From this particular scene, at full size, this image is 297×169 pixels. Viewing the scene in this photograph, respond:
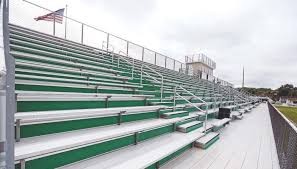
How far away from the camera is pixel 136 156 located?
2.30m

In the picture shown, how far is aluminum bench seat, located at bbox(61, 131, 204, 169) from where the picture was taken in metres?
1.95

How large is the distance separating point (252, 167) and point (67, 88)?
3471 millimetres

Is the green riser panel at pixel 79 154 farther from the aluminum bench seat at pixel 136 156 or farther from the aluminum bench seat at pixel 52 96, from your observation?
the aluminum bench seat at pixel 52 96

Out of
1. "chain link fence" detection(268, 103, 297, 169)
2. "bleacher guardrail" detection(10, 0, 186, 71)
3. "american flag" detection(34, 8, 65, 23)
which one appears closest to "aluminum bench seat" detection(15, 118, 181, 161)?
"chain link fence" detection(268, 103, 297, 169)

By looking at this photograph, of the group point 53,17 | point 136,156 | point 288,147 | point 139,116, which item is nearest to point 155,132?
point 139,116

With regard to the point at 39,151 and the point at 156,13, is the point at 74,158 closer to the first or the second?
the point at 39,151

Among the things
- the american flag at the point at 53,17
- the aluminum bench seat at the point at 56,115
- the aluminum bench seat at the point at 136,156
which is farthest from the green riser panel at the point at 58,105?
the american flag at the point at 53,17

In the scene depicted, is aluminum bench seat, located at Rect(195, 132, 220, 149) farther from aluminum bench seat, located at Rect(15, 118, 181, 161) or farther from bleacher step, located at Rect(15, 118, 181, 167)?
aluminum bench seat, located at Rect(15, 118, 181, 161)

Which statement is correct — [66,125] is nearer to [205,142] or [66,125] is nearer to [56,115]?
[56,115]

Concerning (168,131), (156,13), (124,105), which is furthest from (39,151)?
(156,13)

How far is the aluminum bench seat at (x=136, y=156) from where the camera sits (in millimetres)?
1952

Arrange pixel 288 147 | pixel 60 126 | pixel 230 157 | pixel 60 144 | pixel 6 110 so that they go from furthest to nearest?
pixel 230 157, pixel 288 147, pixel 60 126, pixel 60 144, pixel 6 110

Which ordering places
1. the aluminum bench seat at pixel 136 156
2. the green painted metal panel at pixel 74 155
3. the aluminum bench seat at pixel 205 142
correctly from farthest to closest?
the aluminum bench seat at pixel 205 142 → the aluminum bench seat at pixel 136 156 → the green painted metal panel at pixel 74 155

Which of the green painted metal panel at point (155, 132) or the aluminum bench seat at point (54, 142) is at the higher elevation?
the aluminum bench seat at point (54, 142)
